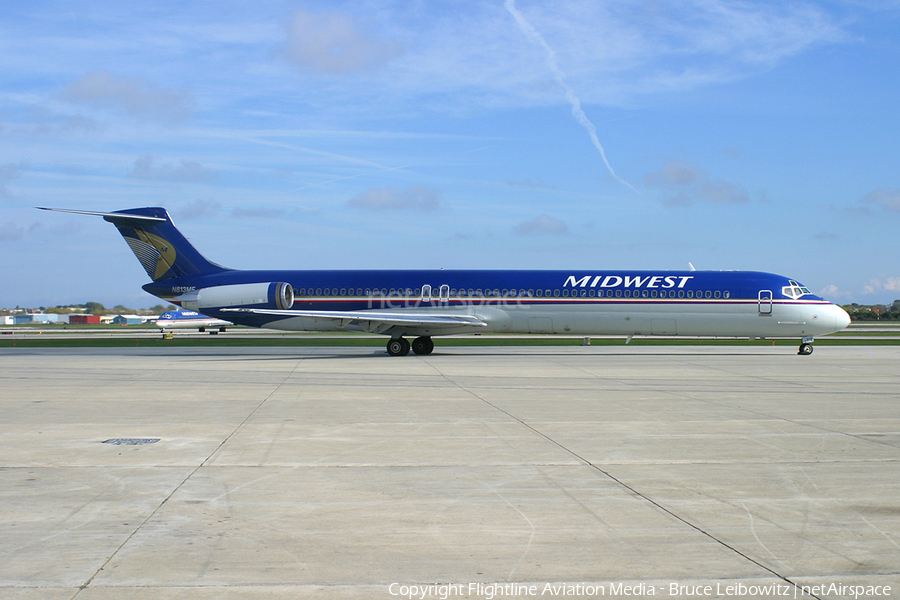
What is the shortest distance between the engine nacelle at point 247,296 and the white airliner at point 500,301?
43mm

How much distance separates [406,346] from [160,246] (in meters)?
12.2

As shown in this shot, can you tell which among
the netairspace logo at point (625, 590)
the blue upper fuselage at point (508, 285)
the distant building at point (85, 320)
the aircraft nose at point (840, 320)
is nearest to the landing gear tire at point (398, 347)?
the blue upper fuselage at point (508, 285)

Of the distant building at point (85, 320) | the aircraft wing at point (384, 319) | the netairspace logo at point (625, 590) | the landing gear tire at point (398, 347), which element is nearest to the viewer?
the netairspace logo at point (625, 590)

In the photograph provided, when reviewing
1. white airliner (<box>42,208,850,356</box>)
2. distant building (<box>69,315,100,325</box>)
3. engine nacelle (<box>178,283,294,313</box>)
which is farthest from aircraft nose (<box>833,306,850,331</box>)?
distant building (<box>69,315,100,325</box>)

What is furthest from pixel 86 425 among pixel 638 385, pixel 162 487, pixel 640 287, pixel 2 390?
pixel 640 287

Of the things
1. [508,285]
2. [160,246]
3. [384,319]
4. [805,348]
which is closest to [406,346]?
[384,319]

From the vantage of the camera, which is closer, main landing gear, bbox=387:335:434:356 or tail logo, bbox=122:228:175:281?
main landing gear, bbox=387:335:434:356

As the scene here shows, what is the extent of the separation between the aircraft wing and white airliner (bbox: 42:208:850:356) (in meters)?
0.04

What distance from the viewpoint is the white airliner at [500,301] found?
28.4 m

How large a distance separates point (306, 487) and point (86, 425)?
5.88 meters

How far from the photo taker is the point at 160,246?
32.3m

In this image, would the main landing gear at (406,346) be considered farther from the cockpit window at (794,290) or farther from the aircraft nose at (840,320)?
the aircraft nose at (840,320)

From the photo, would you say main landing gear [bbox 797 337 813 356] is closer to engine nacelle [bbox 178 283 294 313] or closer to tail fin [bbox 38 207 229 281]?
engine nacelle [bbox 178 283 294 313]

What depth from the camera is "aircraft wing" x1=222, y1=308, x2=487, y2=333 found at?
1114 inches
